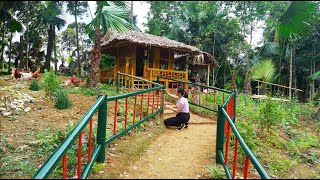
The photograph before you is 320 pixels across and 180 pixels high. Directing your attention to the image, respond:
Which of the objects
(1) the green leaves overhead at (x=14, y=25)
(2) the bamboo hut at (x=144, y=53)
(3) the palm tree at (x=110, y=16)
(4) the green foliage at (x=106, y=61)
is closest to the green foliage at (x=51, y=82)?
(3) the palm tree at (x=110, y=16)

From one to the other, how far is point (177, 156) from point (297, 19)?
618cm

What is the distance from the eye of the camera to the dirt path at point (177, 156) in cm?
348

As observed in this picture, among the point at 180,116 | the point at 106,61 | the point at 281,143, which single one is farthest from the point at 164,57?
the point at 281,143

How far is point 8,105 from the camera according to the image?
6.60 meters

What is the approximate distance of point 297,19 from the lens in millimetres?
7875

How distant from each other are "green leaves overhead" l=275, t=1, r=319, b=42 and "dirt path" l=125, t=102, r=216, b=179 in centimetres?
420

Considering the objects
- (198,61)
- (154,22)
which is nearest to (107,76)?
(198,61)

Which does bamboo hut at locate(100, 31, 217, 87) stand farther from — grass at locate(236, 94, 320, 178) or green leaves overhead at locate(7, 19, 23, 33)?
green leaves overhead at locate(7, 19, 23, 33)

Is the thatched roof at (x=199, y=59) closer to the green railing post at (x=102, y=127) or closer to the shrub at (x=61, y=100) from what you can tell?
the shrub at (x=61, y=100)

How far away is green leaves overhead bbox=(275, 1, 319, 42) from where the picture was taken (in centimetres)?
765

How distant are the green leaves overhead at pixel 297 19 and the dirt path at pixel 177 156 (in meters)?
4.20

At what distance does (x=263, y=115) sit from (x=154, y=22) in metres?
19.0

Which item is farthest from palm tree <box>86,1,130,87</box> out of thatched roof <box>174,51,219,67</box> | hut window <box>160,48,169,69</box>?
thatched roof <box>174,51,219,67</box>

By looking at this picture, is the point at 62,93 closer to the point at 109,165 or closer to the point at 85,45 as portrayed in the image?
the point at 109,165
